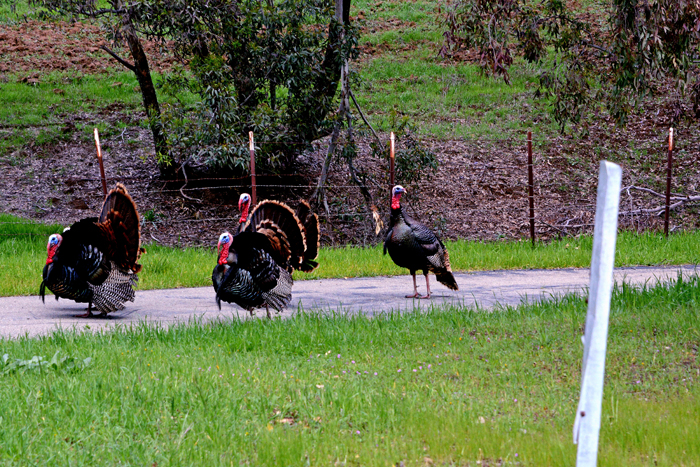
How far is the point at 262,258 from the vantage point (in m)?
8.05

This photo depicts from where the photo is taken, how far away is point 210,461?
405 cm

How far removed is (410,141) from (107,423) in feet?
42.2

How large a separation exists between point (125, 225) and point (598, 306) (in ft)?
24.3

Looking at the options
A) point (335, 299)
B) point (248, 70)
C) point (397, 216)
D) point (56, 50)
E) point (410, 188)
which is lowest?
point (335, 299)

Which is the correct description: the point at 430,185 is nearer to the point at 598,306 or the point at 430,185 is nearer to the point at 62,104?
the point at 62,104

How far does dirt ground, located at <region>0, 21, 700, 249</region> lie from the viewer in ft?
55.8

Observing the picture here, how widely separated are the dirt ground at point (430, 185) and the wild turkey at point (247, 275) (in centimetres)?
699

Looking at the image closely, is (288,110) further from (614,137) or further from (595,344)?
(595,344)

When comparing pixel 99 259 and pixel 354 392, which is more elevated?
pixel 99 259

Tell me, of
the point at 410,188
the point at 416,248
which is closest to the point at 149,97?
the point at 410,188

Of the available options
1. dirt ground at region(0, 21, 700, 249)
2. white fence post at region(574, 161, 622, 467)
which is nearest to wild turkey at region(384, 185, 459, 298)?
dirt ground at region(0, 21, 700, 249)

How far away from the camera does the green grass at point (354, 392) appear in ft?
13.8

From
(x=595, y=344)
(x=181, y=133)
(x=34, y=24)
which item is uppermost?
(x=34, y=24)

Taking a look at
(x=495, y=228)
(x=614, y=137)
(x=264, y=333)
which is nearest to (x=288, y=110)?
(x=495, y=228)
